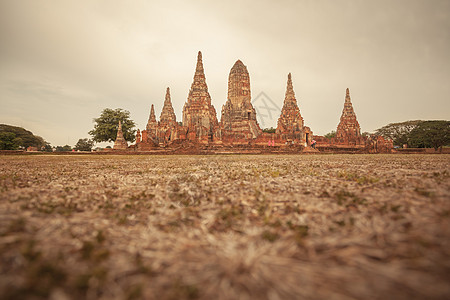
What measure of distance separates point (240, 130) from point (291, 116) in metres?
8.52

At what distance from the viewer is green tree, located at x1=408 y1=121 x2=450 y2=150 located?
36.5 metres

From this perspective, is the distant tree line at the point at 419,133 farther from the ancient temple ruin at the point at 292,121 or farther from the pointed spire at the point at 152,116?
the pointed spire at the point at 152,116

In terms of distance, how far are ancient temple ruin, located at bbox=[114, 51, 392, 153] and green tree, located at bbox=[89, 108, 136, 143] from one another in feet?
31.2

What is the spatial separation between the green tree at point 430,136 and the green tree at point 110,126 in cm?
5183

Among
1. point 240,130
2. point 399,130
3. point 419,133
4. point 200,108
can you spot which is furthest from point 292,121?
point 399,130

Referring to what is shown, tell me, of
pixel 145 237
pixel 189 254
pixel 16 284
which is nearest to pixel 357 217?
pixel 189 254

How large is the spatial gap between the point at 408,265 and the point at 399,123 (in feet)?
235

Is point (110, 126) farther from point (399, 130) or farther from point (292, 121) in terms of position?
point (399, 130)

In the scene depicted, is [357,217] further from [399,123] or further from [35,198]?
[399,123]

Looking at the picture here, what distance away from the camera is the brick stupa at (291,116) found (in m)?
32.9

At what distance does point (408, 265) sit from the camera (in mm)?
1026

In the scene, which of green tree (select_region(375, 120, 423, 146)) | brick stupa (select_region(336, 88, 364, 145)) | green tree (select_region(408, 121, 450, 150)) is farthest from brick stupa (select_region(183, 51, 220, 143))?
green tree (select_region(375, 120, 423, 146))

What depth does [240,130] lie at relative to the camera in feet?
108

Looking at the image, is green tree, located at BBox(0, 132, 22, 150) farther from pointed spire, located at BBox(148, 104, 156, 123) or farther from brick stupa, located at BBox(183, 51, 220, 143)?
brick stupa, located at BBox(183, 51, 220, 143)
